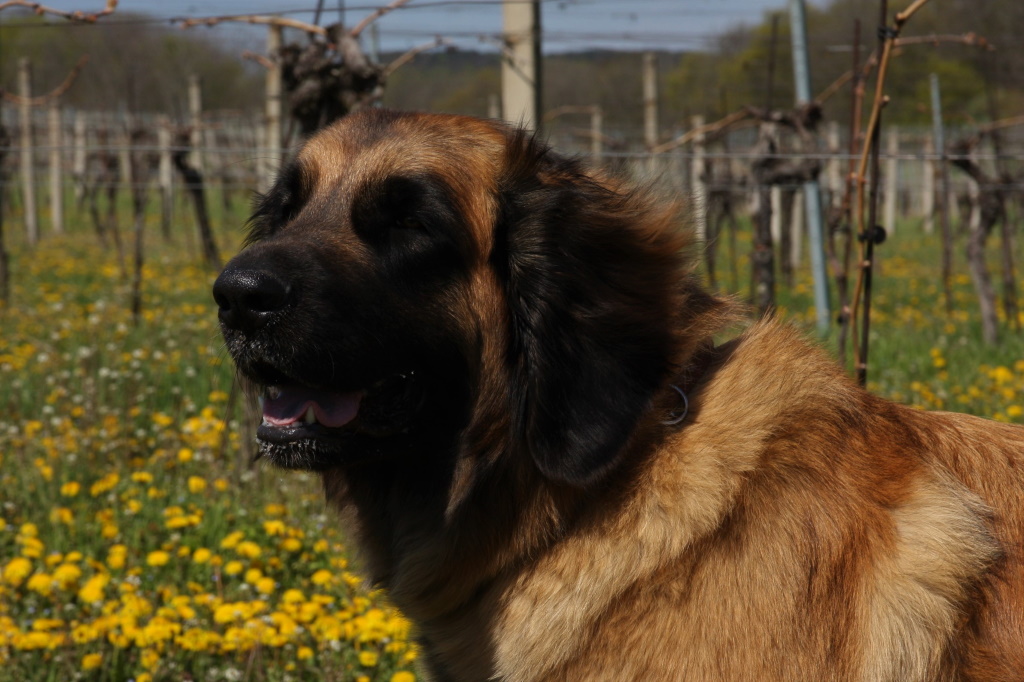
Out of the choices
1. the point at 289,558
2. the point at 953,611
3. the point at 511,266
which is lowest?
the point at 289,558

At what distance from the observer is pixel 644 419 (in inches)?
80.4

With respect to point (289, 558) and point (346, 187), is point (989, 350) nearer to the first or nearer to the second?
point (289, 558)

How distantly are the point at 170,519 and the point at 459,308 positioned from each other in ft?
7.14

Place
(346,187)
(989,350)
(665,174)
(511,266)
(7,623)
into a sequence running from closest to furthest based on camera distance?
1. (511,266)
2. (346,187)
3. (665,174)
4. (7,623)
5. (989,350)

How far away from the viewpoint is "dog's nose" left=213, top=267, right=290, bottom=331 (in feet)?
6.57

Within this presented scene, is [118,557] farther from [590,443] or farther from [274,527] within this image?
[590,443]

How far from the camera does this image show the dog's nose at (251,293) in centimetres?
200

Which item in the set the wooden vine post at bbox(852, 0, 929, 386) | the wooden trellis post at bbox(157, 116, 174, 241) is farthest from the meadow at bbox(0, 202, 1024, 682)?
the wooden trellis post at bbox(157, 116, 174, 241)

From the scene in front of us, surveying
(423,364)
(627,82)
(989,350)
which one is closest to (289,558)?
(423,364)

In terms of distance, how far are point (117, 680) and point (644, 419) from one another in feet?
6.41

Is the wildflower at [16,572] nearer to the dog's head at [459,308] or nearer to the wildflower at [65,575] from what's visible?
the wildflower at [65,575]

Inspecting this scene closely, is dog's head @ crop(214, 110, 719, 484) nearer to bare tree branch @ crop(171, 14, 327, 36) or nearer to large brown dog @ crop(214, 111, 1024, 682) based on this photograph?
large brown dog @ crop(214, 111, 1024, 682)

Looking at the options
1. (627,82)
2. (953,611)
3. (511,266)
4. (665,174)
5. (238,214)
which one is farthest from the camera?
(238,214)

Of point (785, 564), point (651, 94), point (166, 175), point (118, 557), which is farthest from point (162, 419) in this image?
point (651, 94)
